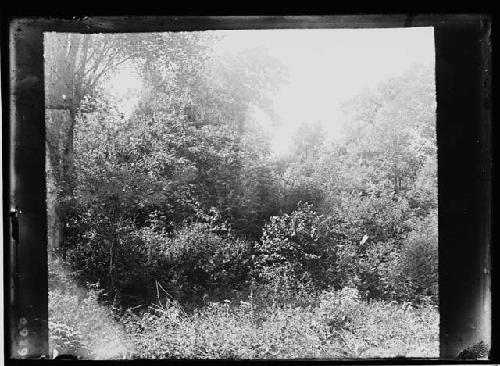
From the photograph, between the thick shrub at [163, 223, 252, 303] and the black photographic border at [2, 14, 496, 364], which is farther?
the thick shrub at [163, 223, 252, 303]

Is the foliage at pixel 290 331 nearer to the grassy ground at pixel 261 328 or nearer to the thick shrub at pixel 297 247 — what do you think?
the grassy ground at pixel 261 328

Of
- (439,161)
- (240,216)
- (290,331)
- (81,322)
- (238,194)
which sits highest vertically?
(439,161)

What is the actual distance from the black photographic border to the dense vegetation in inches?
26.3

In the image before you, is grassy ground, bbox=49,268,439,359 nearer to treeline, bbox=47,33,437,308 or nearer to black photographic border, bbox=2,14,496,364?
treeline, bbox=47,33,437,308

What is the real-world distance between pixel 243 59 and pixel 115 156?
93 cm

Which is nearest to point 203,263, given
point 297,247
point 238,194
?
point 238,194

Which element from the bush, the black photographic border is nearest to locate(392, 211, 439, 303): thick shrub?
the black photographic border

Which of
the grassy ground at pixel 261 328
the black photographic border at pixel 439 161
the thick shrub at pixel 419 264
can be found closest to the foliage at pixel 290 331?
the grassy ground at pixel 261 328

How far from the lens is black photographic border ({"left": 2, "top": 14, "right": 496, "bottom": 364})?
1.52 m

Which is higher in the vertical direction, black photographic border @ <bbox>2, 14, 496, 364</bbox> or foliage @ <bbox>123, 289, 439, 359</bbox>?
black photographic border @ <bbox>2, 14, 496, 364</bbox>

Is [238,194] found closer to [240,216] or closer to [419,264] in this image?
[240,216]

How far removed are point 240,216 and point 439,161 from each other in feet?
3.88

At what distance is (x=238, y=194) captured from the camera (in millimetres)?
2471

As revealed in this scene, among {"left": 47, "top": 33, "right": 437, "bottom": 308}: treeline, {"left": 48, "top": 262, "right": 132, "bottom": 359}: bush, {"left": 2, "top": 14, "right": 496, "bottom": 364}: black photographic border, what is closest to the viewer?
{"left": 2, "top": 14, "right": 496, "bottom": 364}: black photographic border
